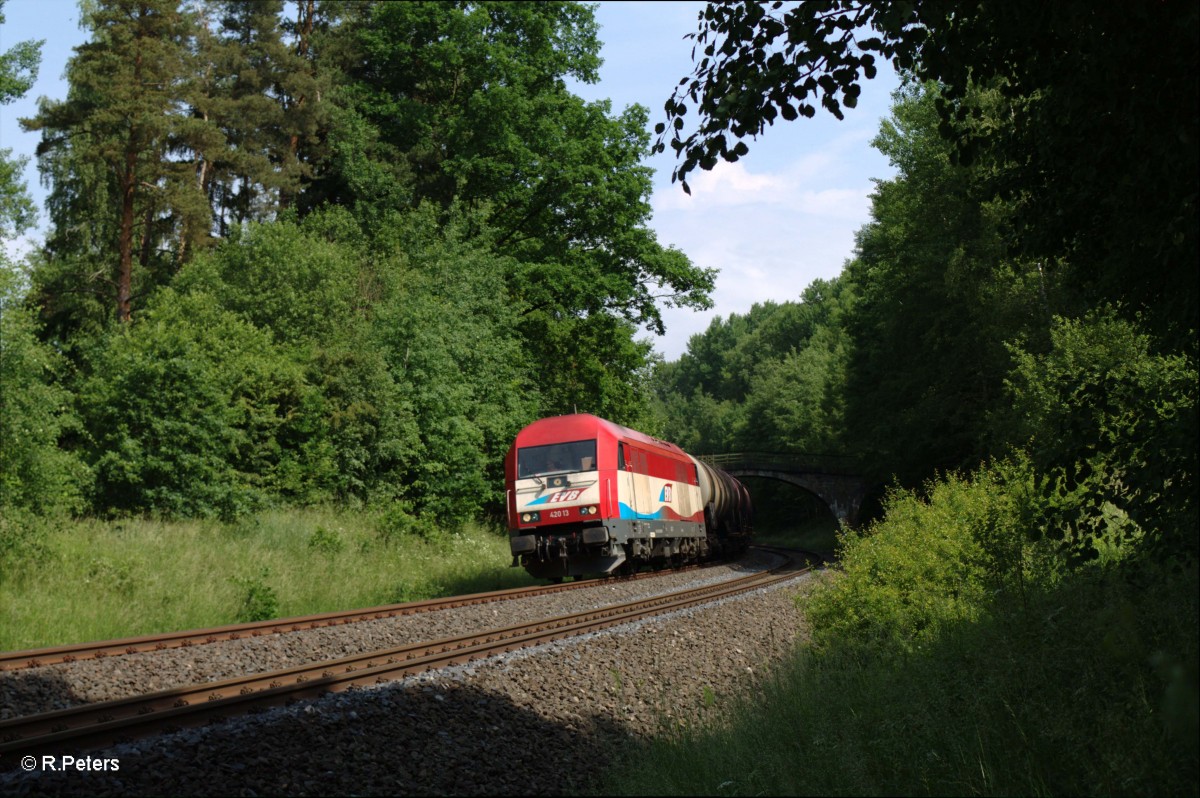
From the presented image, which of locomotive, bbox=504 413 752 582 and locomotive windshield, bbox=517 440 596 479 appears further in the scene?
locomotive windshield, bbox=517 440 596 479

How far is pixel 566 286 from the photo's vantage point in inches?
1374

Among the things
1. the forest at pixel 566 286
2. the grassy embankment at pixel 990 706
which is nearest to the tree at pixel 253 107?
the forest at pixel 566 286

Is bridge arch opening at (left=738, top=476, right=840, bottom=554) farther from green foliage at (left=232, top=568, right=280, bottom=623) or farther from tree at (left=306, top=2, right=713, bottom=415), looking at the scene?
green foliage at (left=232, top=568, right=280, bottom=623)

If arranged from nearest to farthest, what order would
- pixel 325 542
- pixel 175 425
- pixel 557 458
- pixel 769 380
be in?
pixel 325 542 → pixel 557 458 → pixel 175 425 → pixel 769 380

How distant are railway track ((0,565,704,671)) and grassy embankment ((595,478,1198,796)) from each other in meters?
6.30

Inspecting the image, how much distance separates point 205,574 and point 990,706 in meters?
12.9

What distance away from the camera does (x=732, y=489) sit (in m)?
37.0

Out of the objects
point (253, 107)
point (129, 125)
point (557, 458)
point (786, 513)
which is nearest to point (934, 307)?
point (557, 458)

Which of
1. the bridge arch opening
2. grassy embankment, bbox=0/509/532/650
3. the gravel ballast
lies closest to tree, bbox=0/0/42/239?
grassy embankment, bbox=0/509/532/650

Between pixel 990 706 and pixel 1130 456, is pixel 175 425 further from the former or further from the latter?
pixel 1130 456

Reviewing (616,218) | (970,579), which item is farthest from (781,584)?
(616,218)

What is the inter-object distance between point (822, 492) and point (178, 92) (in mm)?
37220

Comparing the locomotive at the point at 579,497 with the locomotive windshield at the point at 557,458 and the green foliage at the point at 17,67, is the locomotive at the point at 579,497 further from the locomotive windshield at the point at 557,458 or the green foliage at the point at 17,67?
the green foliage at the point at 17,67

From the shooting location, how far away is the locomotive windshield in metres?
20.2
